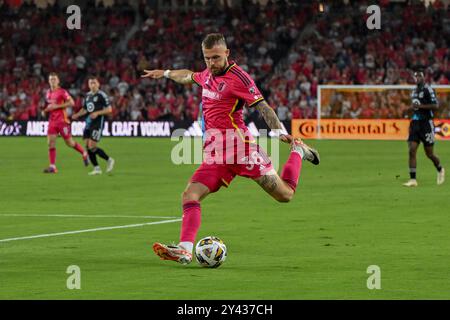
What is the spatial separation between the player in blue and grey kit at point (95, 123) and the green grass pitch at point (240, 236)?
0.54 metres

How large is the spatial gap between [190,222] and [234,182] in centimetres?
1306

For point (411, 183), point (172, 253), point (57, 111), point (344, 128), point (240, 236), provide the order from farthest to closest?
point (344, 128)
point (57, 111)
point (411, 183)
point (240, 236)
point (172, 253)

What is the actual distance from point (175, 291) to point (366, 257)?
10.3 feet

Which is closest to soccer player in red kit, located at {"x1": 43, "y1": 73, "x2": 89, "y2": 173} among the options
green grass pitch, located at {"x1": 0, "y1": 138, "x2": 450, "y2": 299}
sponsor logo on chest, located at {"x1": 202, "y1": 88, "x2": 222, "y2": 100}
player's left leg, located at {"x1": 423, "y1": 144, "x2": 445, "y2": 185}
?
green grass pitch, located at {"x1": 0, "y1": 138, "x2": 450, "y2": 299}

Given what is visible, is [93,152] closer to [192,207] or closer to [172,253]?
[192,207]

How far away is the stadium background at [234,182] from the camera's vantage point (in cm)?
1112

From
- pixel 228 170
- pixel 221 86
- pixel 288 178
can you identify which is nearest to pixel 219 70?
pixel 221 86

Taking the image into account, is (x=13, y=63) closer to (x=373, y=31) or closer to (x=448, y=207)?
(x=373, y=31)

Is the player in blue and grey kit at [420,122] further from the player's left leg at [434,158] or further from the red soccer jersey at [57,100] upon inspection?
the red soccer jersey at [57,100]

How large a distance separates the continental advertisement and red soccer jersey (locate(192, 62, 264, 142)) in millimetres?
34895

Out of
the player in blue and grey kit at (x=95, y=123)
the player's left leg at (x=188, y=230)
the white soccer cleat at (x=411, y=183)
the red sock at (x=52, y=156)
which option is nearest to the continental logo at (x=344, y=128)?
the player in blue and grey kit at (x=95, y=123)

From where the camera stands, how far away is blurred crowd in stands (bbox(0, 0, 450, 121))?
164ft

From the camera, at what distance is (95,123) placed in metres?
27.9

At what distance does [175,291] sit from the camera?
10.1m
